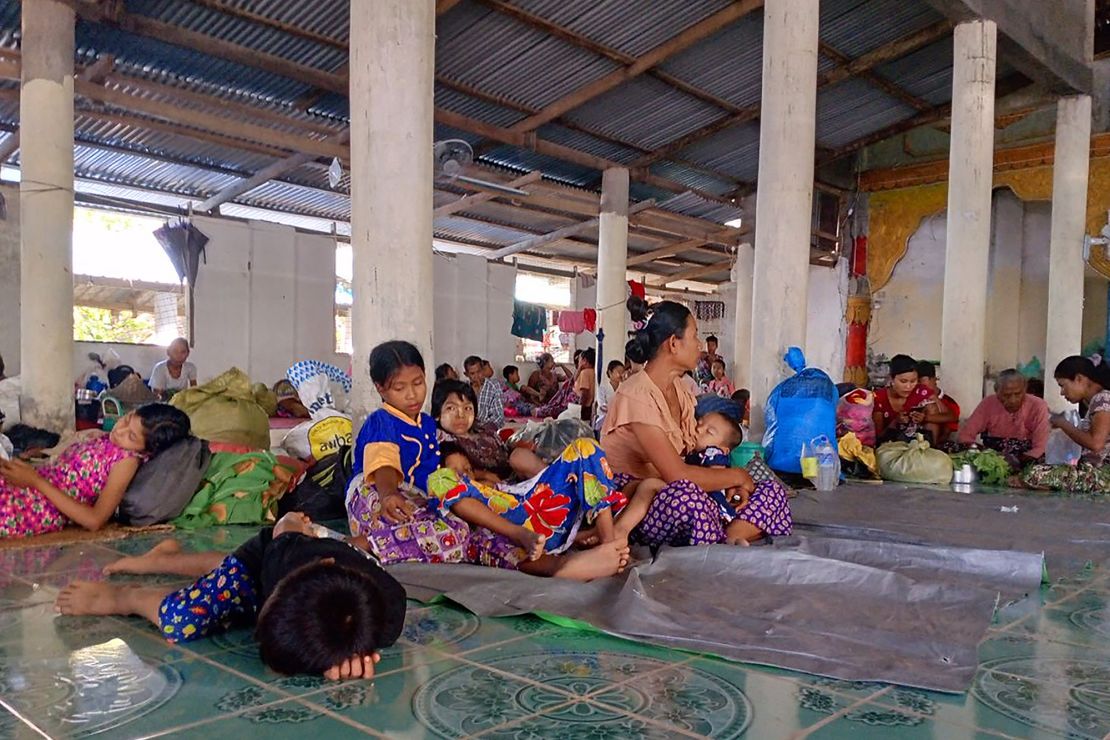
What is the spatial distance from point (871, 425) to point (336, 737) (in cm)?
596

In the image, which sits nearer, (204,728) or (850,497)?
(204,728)

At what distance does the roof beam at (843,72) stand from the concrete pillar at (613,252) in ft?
1.56

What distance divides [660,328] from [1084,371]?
4.13 metres

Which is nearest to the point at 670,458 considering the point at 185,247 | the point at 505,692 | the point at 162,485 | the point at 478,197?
the point at 505,692

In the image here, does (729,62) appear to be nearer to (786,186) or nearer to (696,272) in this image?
(786,186)

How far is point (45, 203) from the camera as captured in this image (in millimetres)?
7180

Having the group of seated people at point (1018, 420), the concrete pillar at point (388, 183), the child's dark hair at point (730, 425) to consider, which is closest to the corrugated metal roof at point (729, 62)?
the group of seated people at point (1018, 420)

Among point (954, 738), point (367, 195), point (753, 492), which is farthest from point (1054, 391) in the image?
point (954, 738)

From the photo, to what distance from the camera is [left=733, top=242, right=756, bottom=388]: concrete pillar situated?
14133mm

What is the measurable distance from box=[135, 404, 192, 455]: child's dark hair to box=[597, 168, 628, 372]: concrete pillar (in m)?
8.76

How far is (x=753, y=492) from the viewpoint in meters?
3.92

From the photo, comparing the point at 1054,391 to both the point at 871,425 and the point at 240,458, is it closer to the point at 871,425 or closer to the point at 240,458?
the point at 871,425

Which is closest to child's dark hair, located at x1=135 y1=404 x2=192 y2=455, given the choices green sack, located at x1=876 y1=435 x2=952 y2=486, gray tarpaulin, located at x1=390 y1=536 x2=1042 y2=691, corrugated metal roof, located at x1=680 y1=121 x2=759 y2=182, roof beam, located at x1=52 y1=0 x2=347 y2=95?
gray tarpaulin, located at x1=390 y1=536 x2=1042 y2=691

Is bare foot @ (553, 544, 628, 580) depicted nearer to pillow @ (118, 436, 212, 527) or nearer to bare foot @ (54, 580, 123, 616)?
bare foot @ (54, 580, 123, 616)
